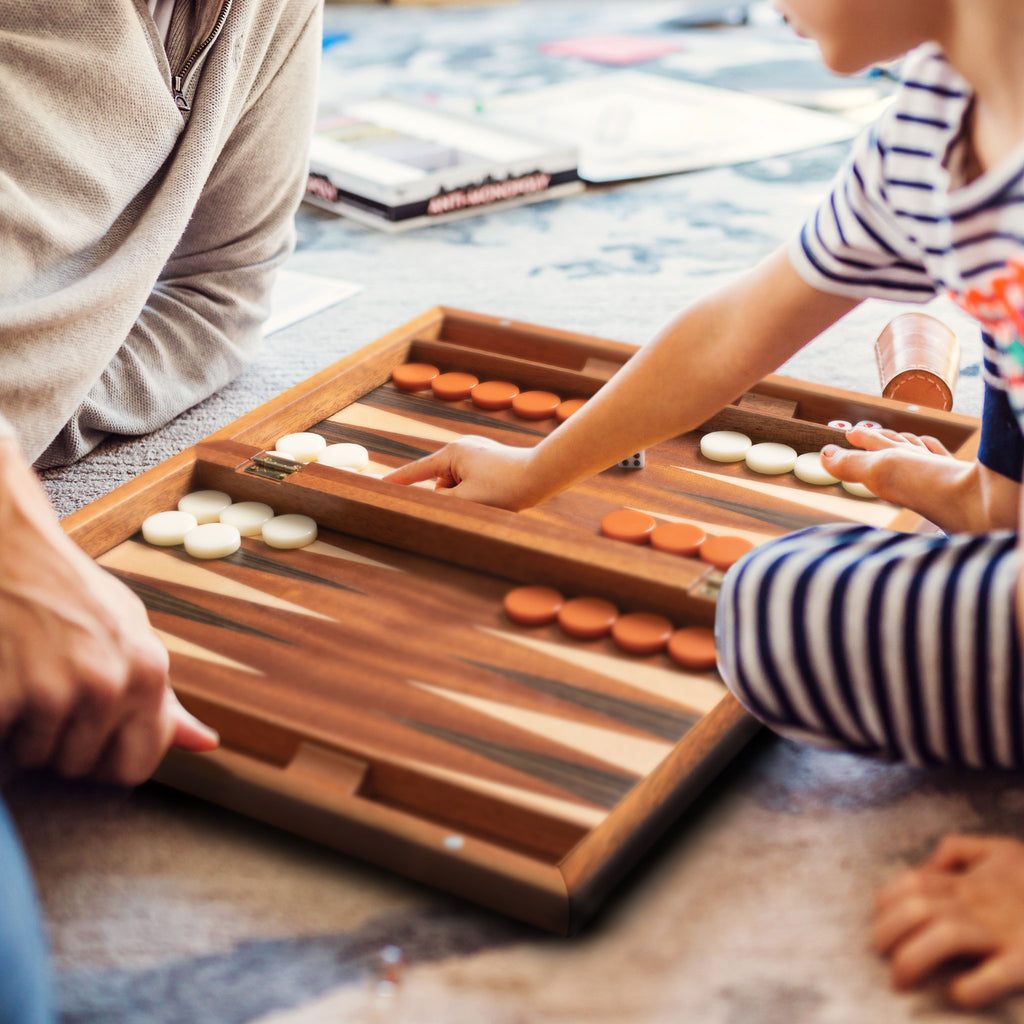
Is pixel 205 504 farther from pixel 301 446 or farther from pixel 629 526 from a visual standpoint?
pixel 629 526

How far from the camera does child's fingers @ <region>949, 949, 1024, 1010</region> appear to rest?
0.60 metres

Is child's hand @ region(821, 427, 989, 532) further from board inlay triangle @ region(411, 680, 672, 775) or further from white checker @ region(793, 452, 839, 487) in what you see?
board inlay triangle @ region(411, 680, 672, 775)

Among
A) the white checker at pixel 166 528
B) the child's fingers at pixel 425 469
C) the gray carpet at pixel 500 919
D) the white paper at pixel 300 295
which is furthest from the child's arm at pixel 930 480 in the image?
the white paper at pixel 300 295

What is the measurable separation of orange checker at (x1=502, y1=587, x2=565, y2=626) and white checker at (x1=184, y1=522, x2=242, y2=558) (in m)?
0.24

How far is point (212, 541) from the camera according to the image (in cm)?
97

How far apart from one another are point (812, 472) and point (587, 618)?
322 millimetres

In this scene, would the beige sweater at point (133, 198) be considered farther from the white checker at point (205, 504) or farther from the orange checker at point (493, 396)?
the orange checker at point (493, 396)


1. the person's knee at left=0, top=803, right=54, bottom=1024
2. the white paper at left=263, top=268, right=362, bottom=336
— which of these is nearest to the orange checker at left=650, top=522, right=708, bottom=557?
the person's knee at left=0, top=803, right=54, bottom=1024

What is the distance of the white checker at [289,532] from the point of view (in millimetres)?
978

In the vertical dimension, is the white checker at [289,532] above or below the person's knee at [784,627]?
below

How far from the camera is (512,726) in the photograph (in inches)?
30.8

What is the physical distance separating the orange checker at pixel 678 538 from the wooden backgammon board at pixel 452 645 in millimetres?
60

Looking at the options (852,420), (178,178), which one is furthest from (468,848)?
(178,178)

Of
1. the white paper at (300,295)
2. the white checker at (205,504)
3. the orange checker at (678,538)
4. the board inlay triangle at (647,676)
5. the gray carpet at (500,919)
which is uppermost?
the orange checker at (678,538)
